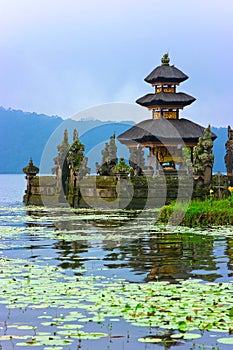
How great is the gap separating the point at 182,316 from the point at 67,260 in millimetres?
6225

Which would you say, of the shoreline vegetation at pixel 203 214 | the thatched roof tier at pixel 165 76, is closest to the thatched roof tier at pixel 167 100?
the thatched roof tier at pixel 165 76

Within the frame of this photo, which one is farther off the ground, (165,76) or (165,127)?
(165,76)

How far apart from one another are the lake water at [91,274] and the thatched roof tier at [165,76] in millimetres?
38537

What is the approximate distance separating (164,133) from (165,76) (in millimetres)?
6096

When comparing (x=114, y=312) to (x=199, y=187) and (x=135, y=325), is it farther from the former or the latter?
(x=199, y=187)

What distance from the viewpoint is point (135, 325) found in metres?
8.33

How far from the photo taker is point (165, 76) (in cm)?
6138

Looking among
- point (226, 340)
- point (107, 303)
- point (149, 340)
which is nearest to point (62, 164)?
point (107, 303)

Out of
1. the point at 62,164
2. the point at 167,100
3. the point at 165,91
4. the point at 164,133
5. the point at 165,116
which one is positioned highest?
the point at 165,91

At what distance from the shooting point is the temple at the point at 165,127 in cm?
5825

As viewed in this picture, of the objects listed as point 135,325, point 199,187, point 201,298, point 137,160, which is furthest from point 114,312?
point 137,160

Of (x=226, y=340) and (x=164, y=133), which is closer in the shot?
(x=226, y=340)

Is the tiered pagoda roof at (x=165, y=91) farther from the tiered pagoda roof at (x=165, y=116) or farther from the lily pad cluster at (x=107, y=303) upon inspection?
the lily pad cluster at (x=107, y=303)

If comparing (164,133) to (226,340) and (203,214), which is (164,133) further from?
(226,340)
